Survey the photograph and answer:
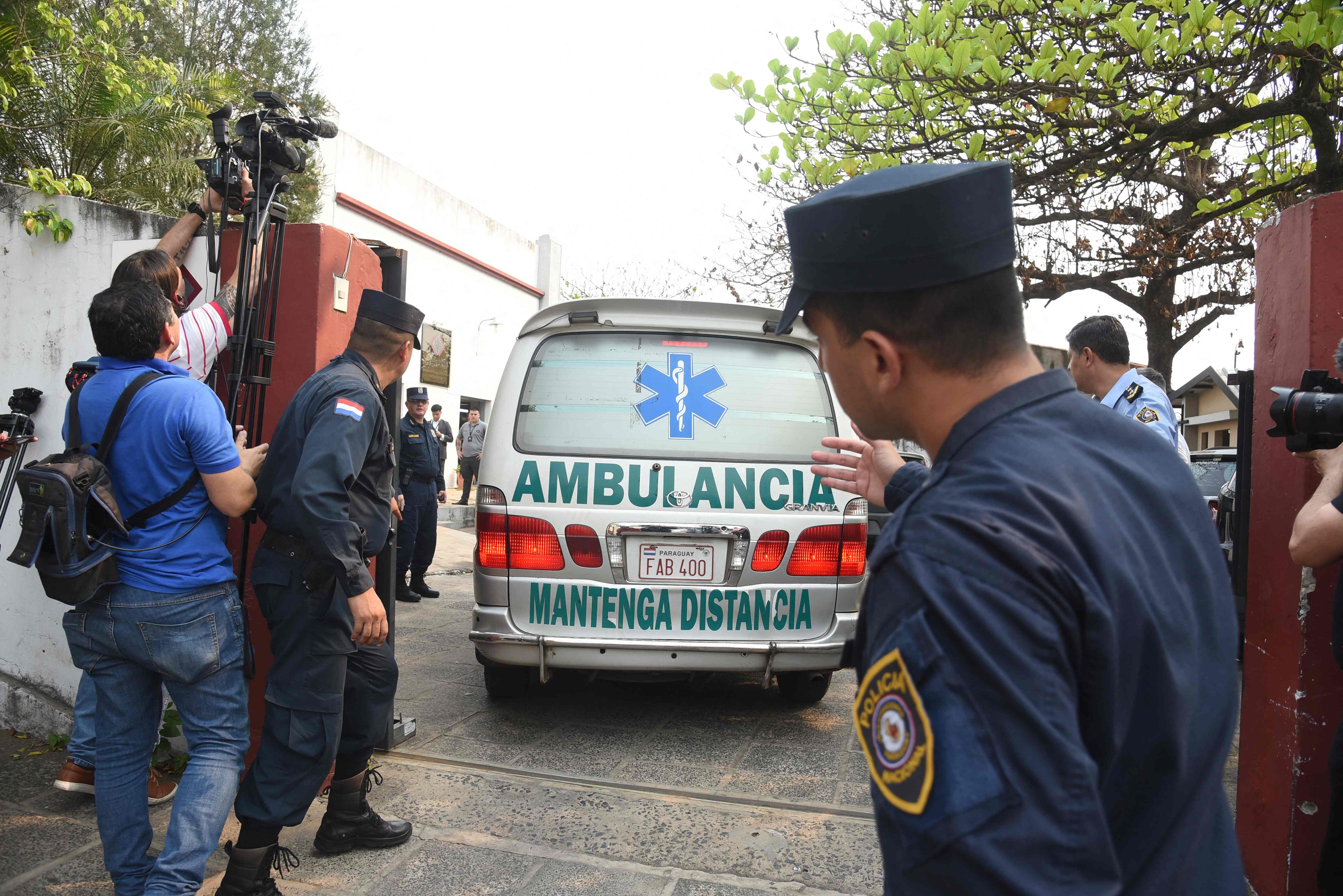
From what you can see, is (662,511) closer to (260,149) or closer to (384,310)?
(384,310)

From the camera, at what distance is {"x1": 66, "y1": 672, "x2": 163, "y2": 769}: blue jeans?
3.38 metres

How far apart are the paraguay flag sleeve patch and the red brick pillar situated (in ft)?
2.70

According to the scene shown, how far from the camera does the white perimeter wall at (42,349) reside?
4066 millimetres

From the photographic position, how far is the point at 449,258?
2195 cm

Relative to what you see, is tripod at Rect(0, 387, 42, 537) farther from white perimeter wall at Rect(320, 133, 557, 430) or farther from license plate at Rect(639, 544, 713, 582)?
white perimeter wall at Rect(320, 133, 557, 430)

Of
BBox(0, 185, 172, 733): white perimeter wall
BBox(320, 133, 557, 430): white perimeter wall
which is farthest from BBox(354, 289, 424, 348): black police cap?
BBox(320, 133, 557, 430): white perimeter wall

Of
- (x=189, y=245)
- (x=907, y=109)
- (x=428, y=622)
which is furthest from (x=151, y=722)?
(x=907, y=109)

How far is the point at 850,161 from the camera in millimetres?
6961

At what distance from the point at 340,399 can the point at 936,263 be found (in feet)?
7.57

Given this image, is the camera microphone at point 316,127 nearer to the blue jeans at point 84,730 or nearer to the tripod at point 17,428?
the tripod at point 17,428

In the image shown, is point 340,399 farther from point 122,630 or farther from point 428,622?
point 428,622

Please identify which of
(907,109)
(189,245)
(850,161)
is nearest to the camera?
(189,245)

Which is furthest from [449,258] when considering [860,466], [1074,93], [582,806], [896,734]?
[896,734]

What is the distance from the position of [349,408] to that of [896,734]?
2.40 m
